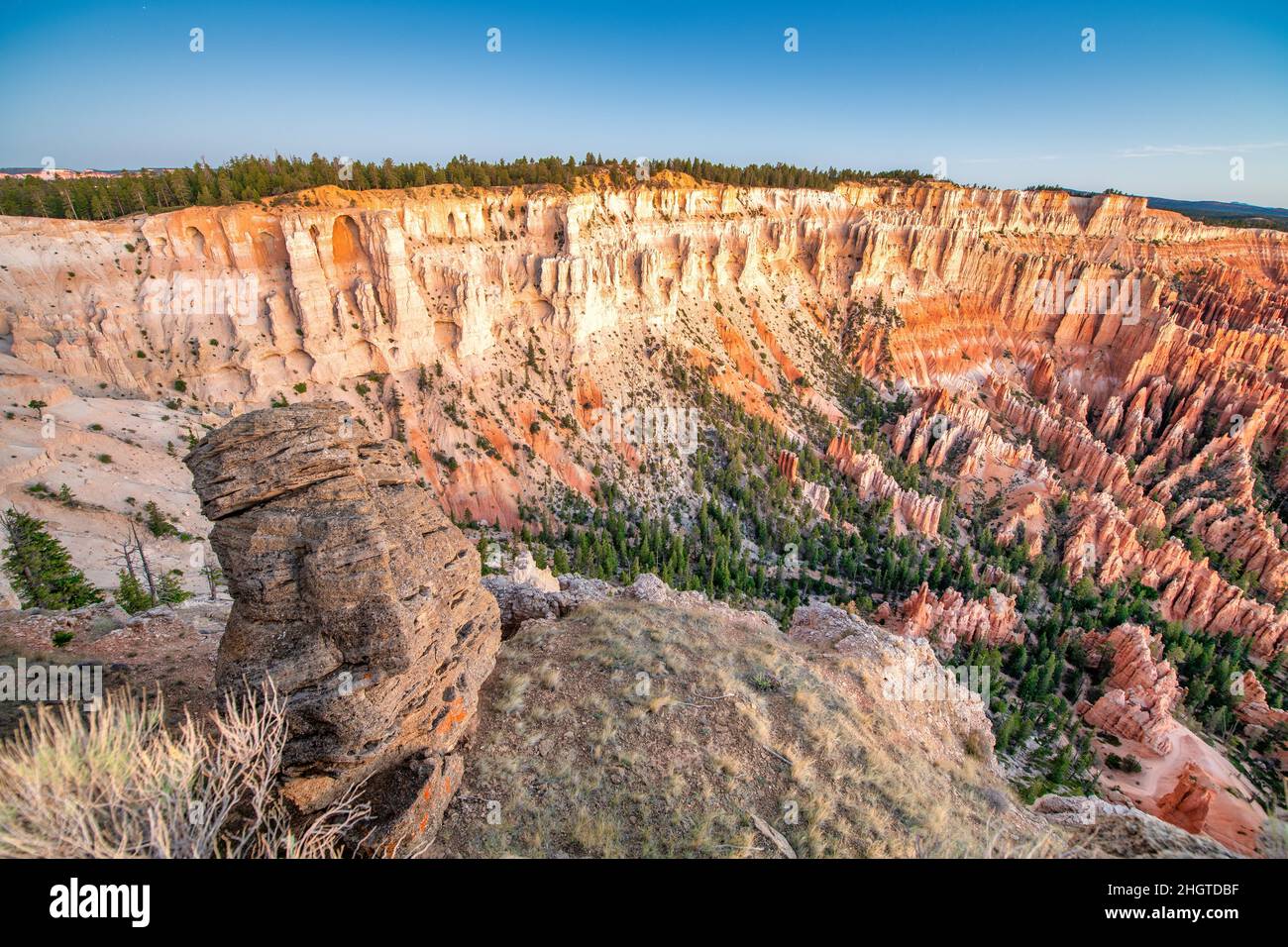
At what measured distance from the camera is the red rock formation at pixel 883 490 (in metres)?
49.3

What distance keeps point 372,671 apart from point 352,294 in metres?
41.9

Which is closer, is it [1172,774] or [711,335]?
[1172,774]

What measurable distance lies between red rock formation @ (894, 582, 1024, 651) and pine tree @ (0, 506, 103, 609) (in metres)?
40.7

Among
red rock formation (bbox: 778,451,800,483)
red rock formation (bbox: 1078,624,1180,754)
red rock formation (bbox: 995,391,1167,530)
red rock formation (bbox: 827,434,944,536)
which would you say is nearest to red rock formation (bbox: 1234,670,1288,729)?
red rock formation (bbox: 1078,624,1180,754)

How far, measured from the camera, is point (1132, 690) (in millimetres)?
30156

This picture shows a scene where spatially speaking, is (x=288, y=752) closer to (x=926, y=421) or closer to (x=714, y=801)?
(x=714, y=801)

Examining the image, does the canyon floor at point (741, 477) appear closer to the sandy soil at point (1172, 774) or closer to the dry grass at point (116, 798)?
the sandy soil at point (1172, 774)

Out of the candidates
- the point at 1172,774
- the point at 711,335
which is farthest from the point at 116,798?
the point at 711,335

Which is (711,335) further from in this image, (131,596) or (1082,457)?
(131,596)

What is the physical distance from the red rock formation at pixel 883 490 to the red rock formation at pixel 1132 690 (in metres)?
15.7

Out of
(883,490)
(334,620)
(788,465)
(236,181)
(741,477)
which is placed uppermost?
(236,181)

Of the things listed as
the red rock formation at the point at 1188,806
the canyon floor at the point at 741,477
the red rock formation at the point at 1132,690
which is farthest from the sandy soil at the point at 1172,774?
the red rock formation at the point at 1188,806

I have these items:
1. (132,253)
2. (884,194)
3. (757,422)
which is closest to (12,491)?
(132,253)

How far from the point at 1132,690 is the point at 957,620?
8.78 meters
